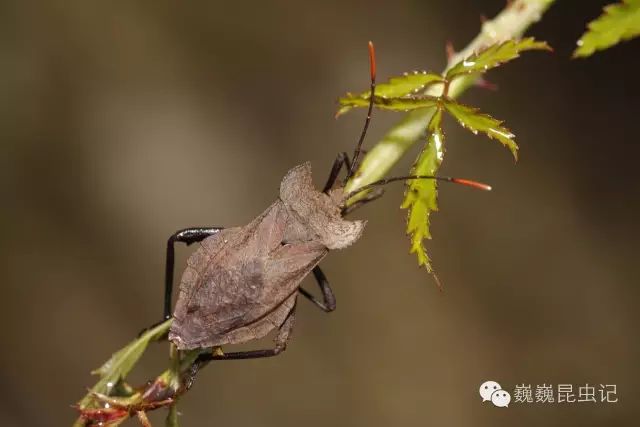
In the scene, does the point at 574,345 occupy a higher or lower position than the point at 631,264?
lower

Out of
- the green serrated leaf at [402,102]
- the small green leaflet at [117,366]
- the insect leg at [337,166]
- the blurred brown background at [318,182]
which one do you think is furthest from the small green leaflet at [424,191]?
the blurred brown background at [318,182]

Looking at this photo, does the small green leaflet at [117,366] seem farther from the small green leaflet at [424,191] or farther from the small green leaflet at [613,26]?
the small green leaflet at [613,26]

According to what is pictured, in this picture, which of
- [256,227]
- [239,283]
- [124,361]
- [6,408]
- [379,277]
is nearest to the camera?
[124,361]

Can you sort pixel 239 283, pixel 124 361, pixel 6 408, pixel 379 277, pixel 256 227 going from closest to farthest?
pixel 124 361 → pixel 239 283 → pixel 256 227 → pixel 6 408 → pixel 379 277

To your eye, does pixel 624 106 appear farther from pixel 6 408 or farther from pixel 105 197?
pixel 6 408

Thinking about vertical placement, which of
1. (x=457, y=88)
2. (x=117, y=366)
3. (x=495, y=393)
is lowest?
(x=495, y=393)

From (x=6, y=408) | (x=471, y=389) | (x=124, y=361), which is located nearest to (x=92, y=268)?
(x=6, y=408)

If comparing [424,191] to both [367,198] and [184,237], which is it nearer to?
[367,198]

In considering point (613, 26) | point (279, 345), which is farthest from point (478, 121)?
point (279, 345)
